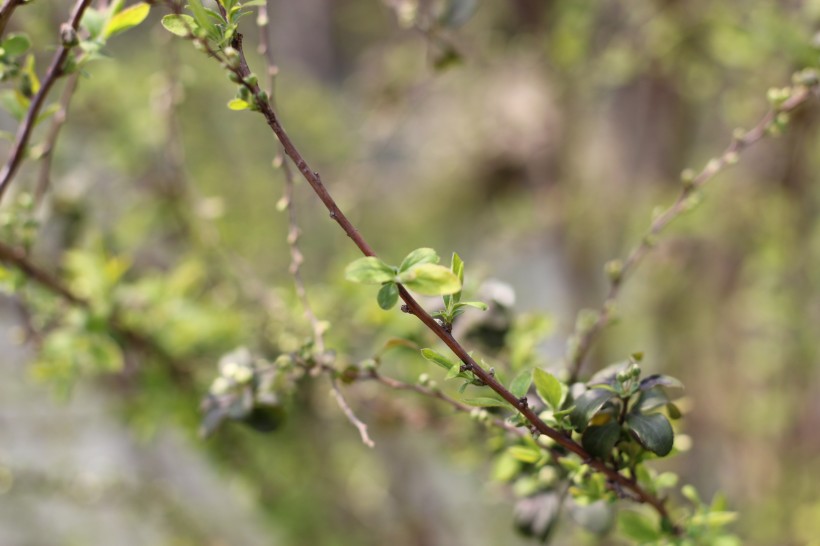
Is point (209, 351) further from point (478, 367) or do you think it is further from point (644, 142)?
point (644, 142)

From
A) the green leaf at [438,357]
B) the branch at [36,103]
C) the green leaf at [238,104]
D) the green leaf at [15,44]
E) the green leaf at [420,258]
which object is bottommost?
the green leaf at [438,357]

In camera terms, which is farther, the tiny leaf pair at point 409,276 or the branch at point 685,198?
the branch at point 685,198

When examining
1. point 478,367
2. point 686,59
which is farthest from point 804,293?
point 478,367

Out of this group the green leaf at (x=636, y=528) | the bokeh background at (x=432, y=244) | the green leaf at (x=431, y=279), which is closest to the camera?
the green leaf at (x=431, y=279)

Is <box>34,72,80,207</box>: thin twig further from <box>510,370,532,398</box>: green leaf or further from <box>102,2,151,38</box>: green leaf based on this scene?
<box>510,370,532,398</box>: green leaf

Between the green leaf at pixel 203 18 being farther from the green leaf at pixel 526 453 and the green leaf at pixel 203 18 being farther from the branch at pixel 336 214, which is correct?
the green leaf at pixel 526 453

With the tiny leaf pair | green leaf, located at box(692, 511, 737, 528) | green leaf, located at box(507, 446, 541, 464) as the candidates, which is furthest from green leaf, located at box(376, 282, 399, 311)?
green leaf, located at box(692, 511, 737, 528)

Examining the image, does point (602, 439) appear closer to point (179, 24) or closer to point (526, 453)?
point (526, 453)

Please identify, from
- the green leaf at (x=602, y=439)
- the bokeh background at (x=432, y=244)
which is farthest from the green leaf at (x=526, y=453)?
the bokeh background at (x=432, y=244)
